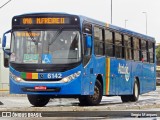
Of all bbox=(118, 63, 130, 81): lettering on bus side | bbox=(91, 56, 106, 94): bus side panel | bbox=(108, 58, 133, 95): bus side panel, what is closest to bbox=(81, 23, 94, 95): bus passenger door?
bbox=(91, 56, 106, 94): bus side panel

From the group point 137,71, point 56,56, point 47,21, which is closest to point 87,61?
point 56,56

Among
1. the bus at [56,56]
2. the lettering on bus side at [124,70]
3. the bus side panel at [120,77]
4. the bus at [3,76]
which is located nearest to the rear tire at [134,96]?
the bus side panel at [120,77]

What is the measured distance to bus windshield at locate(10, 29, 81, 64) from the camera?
1820 cm

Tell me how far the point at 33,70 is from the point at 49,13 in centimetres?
202

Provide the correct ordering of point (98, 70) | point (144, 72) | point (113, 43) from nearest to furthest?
point (98, 70), point (113, 43), point (144, 72)

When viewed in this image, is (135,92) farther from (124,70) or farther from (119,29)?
(119,29)

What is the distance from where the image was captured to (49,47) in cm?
1823

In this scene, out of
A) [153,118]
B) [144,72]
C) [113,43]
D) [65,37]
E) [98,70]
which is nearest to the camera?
[153,118]

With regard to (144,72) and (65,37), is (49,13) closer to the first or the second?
(65,37)

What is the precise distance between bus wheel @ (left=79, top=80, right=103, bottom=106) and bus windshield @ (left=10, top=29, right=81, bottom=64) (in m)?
1.83

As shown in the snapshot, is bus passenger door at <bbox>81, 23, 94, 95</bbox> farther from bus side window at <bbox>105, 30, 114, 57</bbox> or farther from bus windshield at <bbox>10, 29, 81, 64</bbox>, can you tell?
bus side window at <bbox>105, 30, 114, 57</bbox>

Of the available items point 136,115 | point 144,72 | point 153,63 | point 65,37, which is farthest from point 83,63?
point 153,63

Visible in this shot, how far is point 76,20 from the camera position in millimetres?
18641

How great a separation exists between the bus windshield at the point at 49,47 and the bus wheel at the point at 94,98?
1.83 meters
